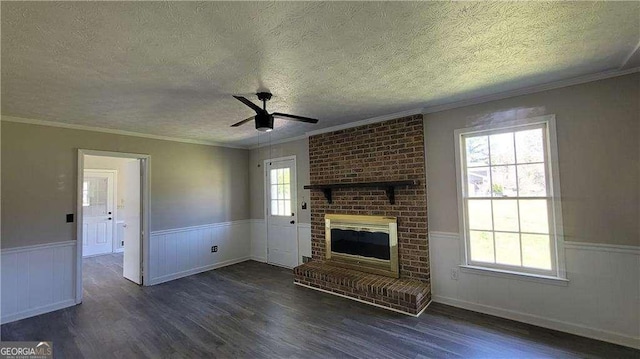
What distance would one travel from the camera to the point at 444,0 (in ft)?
4.89

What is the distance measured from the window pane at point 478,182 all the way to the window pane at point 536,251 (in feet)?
1.98

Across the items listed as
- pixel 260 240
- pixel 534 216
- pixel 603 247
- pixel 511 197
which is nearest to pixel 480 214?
pixel 511 197

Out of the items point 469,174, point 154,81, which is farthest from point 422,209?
point 154,81

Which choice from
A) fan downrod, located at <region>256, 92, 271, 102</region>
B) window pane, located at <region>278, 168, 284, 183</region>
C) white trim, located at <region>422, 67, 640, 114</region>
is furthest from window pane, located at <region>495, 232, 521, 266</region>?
window pane, located at <region>278, 168, 284, 183</region>

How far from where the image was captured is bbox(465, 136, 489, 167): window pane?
10.5 ft

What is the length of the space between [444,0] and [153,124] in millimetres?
3873

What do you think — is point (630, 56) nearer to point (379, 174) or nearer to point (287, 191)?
point (379, 174)

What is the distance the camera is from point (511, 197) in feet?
10.00

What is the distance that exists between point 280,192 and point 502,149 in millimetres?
3704

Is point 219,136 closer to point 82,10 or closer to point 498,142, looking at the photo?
point 82,10

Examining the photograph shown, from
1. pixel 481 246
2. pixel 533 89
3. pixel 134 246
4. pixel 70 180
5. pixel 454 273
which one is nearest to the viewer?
pixel 533 89

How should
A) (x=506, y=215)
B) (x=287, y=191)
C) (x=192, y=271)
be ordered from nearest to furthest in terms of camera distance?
(x=506, y=215)
(x=192, y=271)
(x=287, y=191)

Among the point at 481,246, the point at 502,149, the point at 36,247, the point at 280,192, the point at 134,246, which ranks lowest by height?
the point at 134,246

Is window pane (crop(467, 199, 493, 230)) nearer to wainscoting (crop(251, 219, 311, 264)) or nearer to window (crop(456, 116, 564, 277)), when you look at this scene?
window (crop(456, 116, 564, 277))
